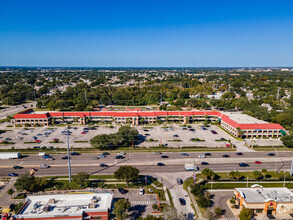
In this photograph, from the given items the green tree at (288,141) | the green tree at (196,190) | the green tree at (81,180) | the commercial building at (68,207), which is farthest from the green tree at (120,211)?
the green tree at (288,141)

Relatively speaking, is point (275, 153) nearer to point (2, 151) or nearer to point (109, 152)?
point (109, 152)

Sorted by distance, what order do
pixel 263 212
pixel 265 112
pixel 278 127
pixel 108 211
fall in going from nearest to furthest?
1. pixel 108 211
2. pixel 263 212
3. pixel 278 127
4. pixel 265 112

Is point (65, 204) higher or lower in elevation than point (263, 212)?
higher

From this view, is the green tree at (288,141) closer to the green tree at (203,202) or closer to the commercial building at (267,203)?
the commercial building at (267,203)

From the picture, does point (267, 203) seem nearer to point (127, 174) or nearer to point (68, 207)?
point (127, 174)

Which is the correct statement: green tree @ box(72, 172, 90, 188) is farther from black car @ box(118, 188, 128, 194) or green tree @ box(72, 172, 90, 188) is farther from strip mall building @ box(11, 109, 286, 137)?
strip mall building @ box(11, 109, 286, 137)

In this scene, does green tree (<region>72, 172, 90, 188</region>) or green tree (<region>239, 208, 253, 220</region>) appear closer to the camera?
green tree (<region>239, 208, 253, 220</region>)

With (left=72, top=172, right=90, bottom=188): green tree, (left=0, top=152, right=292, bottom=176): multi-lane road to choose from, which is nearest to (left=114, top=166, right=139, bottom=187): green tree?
(left=72, top=172, right=90, bottom=188): green tree

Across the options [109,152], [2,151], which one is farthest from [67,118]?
[109,152]
